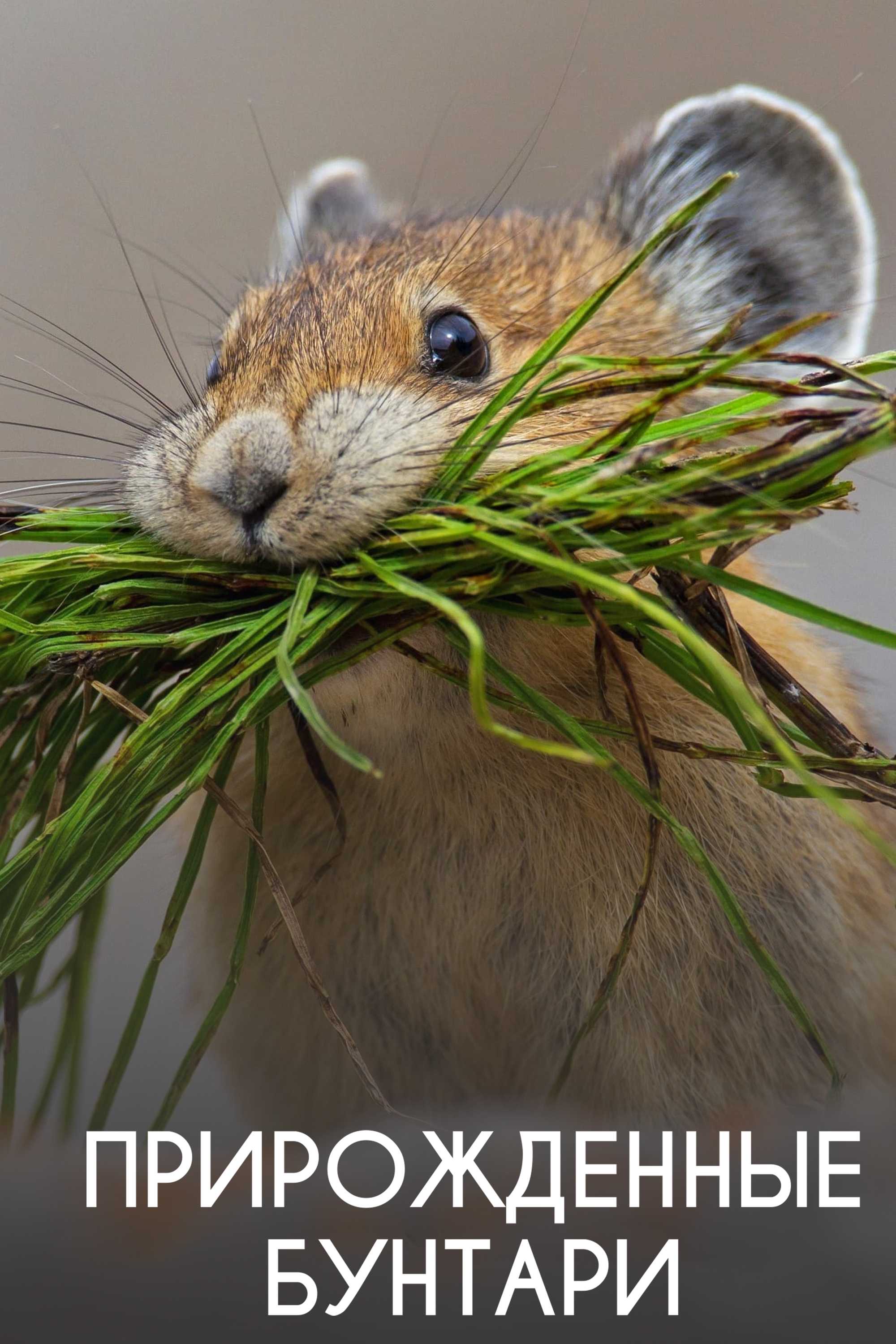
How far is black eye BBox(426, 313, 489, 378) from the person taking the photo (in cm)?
119

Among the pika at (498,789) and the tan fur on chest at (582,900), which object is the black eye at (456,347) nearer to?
the pika at (498,789)

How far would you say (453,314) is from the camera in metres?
1.24

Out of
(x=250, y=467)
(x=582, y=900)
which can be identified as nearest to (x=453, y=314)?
(x=250, y=467)

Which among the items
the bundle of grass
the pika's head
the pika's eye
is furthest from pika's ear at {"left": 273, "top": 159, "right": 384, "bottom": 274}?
the bundle of grass

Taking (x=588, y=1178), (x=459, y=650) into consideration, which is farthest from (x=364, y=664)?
(x=588, y=1178)

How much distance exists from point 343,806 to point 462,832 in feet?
0.41

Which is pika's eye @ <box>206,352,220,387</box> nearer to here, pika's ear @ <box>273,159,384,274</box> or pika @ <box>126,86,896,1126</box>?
pika @ <box>126,86,896,1126</box>

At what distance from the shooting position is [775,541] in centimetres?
196

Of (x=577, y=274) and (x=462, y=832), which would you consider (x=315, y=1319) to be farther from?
(x=577, y=274)

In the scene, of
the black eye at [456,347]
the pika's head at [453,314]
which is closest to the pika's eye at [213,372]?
the pika's head at [453,314]

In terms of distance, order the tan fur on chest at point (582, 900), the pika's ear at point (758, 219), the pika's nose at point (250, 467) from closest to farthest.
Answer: the pika's nose at point (250, 467), the tan fur on chest at point (582, 900), the pika's ear at point (758, 219)

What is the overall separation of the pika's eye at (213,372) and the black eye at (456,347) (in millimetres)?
216

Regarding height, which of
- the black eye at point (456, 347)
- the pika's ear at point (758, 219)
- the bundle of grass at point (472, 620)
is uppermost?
the pika's ear at point (758, 219)

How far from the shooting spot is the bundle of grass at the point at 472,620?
2.59 ft
